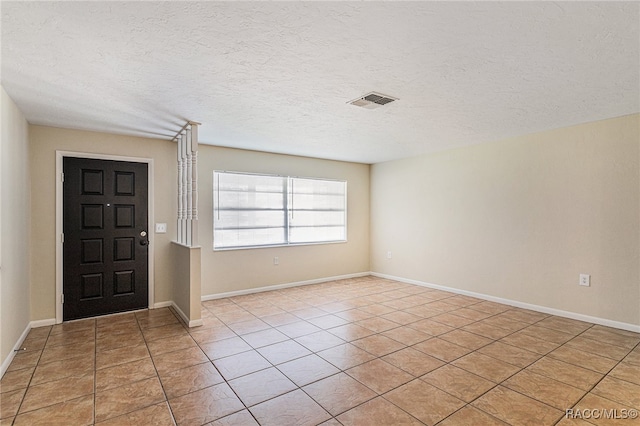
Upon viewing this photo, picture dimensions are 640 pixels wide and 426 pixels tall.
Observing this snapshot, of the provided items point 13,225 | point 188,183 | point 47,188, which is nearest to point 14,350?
point 13,225

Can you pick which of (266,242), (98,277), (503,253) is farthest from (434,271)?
(98,277)

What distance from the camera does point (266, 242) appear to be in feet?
18.5

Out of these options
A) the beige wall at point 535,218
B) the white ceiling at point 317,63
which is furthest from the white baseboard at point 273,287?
the white ceiling at point 317,63

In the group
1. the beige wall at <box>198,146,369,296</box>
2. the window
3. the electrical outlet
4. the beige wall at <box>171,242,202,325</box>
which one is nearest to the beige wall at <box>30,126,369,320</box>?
A: the beige wall at <box>198,146,369,296</box>

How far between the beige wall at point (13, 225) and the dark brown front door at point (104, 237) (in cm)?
42

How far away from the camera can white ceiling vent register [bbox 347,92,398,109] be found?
3.01 meters

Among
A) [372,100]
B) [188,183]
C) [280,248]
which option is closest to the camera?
[372,100]

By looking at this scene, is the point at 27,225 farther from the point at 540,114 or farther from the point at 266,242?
the point at 540,114

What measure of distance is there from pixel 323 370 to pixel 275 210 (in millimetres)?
3415

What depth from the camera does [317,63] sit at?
2.39 metres

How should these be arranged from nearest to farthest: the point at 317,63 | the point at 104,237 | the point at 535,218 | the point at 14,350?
1. the point at 317,63
2. the point at 14,350
3. the point at 104,237
4. the point at 535,218

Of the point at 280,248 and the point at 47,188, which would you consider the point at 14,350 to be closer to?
the point at 47,188

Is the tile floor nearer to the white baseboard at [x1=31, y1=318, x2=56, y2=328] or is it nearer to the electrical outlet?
the white baseboard at [x1=31, y1=318, x2=56, y2=328]

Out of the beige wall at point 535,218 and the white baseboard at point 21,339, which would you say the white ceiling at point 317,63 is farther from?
the white baseboard at point 21,339
